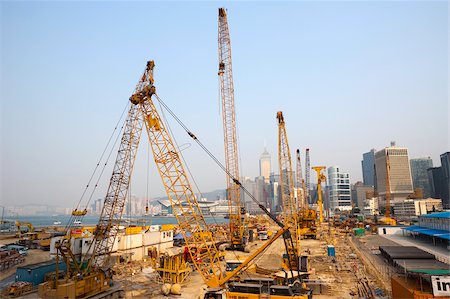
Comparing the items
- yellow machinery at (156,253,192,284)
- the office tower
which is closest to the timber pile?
yellow machinery at (156,253,192,284)

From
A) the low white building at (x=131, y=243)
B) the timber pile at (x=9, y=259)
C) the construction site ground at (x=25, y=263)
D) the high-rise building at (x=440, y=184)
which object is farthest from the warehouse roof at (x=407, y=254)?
the high-rise building at (x=440, y=184)

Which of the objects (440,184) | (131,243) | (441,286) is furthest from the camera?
(440,184)

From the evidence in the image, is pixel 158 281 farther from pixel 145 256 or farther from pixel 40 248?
pixel 40 248

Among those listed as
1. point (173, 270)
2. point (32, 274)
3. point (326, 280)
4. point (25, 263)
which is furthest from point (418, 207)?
point (32, 274)

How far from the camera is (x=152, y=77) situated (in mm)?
24531

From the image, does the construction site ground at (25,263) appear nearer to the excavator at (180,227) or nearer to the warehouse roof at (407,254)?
the excavator at (180,227)

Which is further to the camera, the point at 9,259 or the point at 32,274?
the point at 9,259

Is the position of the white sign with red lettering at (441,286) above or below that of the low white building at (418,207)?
above

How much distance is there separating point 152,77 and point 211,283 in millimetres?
17561

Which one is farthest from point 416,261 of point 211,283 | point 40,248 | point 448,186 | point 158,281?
point 448,186

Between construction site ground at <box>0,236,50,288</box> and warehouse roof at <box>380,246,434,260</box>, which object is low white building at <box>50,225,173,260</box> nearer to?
construction site ground at <box>0,236,50,288</box>

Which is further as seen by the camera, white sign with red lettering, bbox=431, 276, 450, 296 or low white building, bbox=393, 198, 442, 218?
low white building, bbox=393, 198, 442, 218

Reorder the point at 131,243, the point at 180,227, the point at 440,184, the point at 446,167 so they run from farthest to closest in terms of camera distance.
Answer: the point at 440,184
the point at 446,167
the point at 131,243
the point at 180,227

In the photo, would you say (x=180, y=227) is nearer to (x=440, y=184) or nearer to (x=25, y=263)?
(x=25, y=263)
